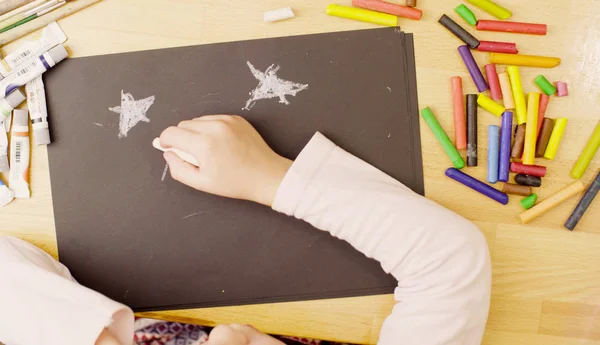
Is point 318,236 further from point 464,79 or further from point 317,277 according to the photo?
point 464,79

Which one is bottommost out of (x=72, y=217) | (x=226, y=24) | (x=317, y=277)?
(x=317, y=277)

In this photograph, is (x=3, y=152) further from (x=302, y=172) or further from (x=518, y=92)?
(x=518, y=92)

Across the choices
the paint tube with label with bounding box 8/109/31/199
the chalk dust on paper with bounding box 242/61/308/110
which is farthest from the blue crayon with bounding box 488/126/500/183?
the paint tube with label with bounding box 8/109/31/199

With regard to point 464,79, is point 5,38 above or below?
above

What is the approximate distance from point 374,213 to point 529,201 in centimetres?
21

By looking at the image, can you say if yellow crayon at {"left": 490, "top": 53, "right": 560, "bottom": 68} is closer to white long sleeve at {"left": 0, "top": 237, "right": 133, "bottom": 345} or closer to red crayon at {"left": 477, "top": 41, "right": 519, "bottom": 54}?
red crayon at {"left": 477, "top": 41, "right": 519, "bottom": 54}

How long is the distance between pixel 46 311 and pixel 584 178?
0.66m

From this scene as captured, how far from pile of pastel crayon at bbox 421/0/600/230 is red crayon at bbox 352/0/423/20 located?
36 mm

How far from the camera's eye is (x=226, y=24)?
0.69m

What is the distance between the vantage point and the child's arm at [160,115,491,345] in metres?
0.61

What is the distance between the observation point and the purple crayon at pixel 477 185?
2.20 feet

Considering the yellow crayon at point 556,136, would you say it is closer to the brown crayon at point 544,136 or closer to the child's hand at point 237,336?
the brown crayon at point 544,136

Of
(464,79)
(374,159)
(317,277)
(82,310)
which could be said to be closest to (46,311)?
(82,310)

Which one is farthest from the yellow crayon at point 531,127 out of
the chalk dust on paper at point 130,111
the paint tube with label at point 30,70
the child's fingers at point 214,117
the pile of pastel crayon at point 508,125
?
the paint tube with label at point 30,70
